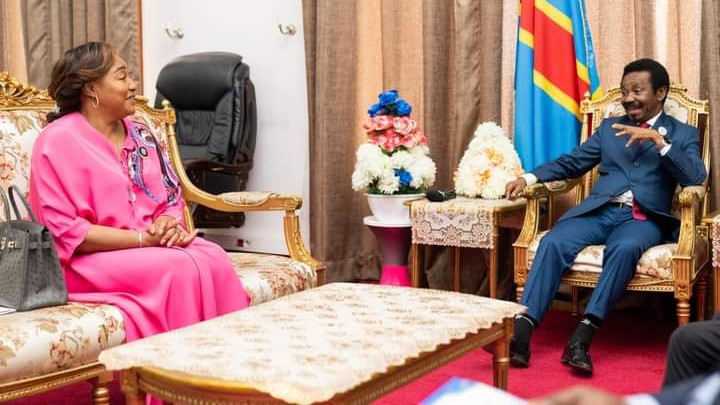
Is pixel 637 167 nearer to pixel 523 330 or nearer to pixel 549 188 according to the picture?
pixel 549 188

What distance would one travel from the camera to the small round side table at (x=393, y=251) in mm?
4359

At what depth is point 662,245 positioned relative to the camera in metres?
3.43

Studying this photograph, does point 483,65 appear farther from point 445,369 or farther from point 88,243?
point 88,243

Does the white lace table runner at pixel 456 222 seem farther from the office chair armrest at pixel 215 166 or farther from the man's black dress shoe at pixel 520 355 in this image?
the office chair armrest at pixel 215 166

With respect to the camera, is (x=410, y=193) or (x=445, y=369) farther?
(x=410, y=193)

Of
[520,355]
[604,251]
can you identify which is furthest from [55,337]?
[604,251]

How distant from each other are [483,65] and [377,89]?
74 centimetres

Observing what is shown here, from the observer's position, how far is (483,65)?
4.43 metres

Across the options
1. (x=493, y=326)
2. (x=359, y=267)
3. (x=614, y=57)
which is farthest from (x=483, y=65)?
(x=493, y=326)

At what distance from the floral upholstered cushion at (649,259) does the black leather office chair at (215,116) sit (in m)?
2.05

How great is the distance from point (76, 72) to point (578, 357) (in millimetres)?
1976

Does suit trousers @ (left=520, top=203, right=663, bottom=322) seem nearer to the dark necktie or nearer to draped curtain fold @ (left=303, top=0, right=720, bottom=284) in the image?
the dark necktie

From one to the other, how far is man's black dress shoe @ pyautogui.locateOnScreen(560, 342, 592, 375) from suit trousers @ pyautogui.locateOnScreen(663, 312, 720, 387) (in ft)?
4.04

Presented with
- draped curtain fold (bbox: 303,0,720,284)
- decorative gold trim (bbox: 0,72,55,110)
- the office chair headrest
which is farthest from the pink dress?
the office chair headrest
